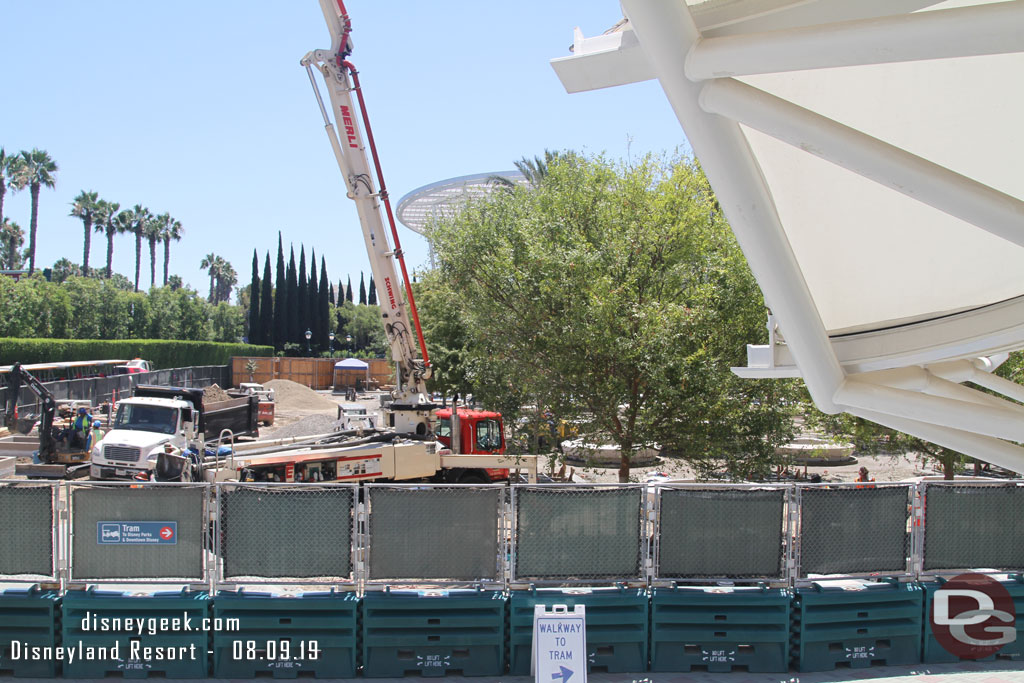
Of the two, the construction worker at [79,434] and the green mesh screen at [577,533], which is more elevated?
the green mesh screen at [577,533]

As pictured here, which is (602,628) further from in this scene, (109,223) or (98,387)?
(109,223)

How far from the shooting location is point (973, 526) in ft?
32.1

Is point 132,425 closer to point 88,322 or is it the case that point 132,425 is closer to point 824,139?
point 824,139

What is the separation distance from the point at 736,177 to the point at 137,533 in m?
8.09

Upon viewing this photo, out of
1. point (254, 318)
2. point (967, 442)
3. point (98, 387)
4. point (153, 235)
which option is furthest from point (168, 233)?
point (967, 442)

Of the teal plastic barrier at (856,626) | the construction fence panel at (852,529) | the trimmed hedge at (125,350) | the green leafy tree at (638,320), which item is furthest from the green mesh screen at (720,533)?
the trimmed hedge at (125,350)

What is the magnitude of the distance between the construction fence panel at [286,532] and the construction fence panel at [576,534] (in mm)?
1943

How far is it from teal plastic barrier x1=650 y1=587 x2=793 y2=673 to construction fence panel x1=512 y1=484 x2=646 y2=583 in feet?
1.91

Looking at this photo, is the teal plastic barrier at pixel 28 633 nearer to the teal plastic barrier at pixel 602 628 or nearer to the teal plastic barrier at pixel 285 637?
the teal plastic barrier at pixel 285 637

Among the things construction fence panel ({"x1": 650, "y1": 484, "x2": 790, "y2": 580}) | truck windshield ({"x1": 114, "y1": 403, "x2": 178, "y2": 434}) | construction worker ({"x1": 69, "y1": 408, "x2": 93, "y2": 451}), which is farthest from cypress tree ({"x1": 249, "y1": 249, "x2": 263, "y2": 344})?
construction fence panel ({"x1": 650, "y1": 484, "x2": 790, "y2": 580})

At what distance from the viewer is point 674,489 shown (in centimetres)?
944

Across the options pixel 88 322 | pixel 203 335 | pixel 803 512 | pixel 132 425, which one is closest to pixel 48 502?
pixel 803 512

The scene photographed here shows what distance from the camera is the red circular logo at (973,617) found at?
945cm

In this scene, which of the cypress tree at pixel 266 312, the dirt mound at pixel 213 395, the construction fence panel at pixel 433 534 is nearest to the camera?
the construction fence panel at pixel 433 534
